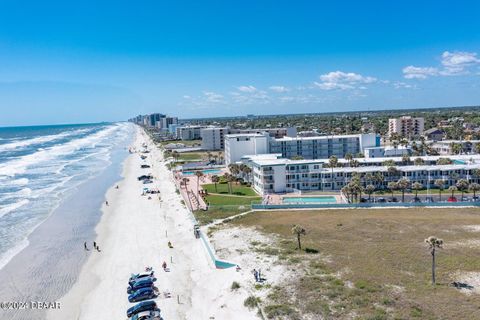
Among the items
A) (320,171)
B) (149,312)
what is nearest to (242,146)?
(320,171)

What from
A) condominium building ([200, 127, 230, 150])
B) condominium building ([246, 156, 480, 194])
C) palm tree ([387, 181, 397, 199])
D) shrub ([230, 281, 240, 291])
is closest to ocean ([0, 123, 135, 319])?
shrub ([230, 281, 240, 291])

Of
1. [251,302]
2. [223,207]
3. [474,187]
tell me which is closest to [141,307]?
[251,302]

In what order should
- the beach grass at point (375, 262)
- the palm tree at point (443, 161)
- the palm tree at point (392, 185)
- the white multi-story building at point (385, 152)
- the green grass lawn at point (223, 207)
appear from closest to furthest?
1. the beach grass at point (375, 262)
2. the green grass lawn at point (223, 207)
3. the palm tree at point (392, 185)
4. the palm tree at point (443, 161)
5. the white multi-story building at point (385, 152)

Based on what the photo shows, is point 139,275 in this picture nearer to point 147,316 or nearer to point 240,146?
point 147,316

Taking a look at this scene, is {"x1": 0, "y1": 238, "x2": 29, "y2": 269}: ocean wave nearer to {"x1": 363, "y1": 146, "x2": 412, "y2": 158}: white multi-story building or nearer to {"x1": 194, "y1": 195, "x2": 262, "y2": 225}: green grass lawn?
{"x1": 194, "y1": 195, "x2": 262, "y2": 225}: green grass lawn

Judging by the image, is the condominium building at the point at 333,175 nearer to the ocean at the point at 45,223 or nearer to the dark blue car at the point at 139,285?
the ocean at the point at 45,223

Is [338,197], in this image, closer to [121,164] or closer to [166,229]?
[166,229]

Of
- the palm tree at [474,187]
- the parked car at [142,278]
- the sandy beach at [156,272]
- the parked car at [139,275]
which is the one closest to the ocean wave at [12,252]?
the sandy beach at [156,272]
